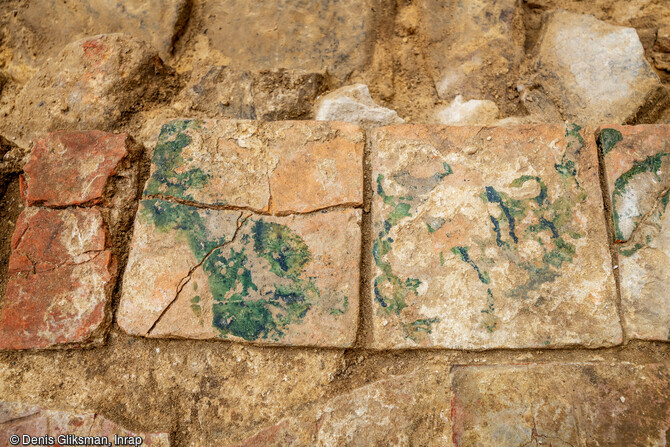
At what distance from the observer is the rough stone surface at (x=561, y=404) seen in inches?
42.0

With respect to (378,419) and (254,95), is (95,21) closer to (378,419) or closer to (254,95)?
(254,95)

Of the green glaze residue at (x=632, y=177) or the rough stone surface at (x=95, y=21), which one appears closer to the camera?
the green glaze residue at (x=632, y=177)

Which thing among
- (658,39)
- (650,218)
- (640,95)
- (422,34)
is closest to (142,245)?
(422,34)

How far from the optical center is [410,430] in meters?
1.10

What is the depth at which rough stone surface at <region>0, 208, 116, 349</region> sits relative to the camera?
120 centimetres

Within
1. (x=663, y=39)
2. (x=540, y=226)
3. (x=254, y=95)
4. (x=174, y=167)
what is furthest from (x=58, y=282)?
(x=663, y=39)

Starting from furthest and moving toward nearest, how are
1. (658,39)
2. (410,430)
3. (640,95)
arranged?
1. (658,39)
2. (640,95)
3. (410,430)

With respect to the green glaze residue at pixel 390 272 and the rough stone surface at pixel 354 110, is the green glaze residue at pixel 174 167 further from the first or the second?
the green glaze residue at pixel 390 272

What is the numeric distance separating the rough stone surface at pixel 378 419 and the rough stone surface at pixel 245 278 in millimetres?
148

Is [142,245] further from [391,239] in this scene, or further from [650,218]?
[650,218]

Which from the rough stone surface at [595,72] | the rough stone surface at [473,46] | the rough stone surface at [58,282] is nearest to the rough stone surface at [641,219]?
the rough stone surface at [595,72]

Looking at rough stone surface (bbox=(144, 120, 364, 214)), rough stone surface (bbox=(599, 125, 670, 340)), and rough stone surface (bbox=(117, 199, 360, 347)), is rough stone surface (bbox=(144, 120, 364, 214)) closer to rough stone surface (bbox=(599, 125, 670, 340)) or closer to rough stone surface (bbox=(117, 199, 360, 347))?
rough stone surface (bbox=(117, 199, 360, 347))

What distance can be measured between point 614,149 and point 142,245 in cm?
126

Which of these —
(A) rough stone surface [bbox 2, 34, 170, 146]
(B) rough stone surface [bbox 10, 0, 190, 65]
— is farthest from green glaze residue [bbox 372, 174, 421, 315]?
(B) rough stone surface [bbox 10, 0, 190, 65]
